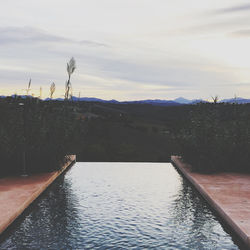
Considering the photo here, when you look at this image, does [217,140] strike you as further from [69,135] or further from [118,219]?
[118,219]

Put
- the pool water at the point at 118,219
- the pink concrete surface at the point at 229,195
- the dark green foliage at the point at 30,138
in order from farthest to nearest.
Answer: the dark green foliage at the point at 30,138
the pink concrete surface at the point at 229,195
the pool water at the point at 118,219

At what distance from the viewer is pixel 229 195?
923 cm

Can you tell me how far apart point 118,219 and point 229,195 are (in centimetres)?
297

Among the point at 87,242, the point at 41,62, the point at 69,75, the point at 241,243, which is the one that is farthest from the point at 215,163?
the point at 41,62

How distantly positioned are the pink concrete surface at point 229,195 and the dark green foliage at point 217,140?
57cm

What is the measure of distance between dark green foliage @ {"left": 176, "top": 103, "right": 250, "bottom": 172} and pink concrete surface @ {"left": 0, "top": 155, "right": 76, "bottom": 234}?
4854 millimetres

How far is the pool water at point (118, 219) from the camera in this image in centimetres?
648

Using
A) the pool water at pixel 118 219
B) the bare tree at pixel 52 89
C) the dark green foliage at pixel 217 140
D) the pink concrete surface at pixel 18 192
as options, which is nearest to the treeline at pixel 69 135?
the dark green foliage at pixel 217 140

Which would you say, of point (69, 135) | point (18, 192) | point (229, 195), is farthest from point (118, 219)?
point (69, 135)

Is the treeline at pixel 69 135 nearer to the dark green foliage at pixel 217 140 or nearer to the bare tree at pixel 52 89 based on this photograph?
the dark green foliage at pixel 217 140

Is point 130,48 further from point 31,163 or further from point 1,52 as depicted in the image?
point 31,163

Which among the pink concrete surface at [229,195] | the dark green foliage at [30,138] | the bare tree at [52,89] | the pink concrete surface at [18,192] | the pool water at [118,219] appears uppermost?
the bare tree at [52,89]

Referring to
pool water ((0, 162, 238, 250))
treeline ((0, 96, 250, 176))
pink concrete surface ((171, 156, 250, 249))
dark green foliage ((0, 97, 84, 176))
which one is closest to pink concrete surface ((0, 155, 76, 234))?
pool water ((0, 162, 238, 250))

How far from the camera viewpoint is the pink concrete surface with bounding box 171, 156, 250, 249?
22.8 feet
